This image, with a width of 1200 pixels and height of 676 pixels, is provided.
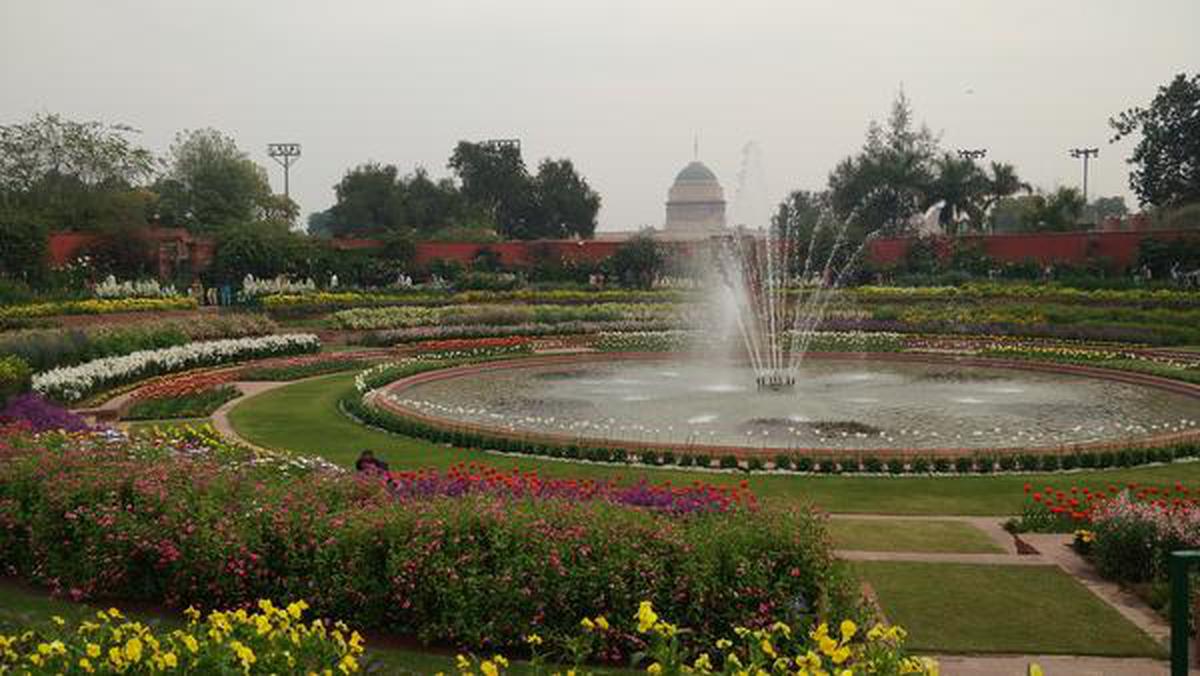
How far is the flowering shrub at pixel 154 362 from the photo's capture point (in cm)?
1731

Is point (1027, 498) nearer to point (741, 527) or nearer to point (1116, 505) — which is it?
point (1116, 505)

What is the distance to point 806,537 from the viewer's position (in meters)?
6.91

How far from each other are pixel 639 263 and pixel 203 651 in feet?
125

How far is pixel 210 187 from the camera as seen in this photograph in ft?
189

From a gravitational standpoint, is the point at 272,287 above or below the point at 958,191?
below

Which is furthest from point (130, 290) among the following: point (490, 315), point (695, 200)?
point (695, 200)

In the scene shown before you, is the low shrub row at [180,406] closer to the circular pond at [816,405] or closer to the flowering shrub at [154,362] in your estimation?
the flowering shrub at [154,362]

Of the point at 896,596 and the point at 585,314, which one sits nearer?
the point at 896,596

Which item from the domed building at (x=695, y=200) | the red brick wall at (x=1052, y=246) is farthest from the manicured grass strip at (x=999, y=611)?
the domed building at (x=695, y=200)

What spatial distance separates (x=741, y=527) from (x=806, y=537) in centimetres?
42

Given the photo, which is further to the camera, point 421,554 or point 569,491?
point 569,491

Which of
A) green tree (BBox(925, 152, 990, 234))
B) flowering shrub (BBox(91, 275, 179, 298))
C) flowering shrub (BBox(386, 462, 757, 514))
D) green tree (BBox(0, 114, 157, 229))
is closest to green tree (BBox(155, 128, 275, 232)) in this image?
green tree (BBox(0, 114, 157, 229))

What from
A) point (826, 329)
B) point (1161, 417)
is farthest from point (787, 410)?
point (826, 329)

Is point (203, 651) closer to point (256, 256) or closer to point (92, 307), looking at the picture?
point (92, 307)
